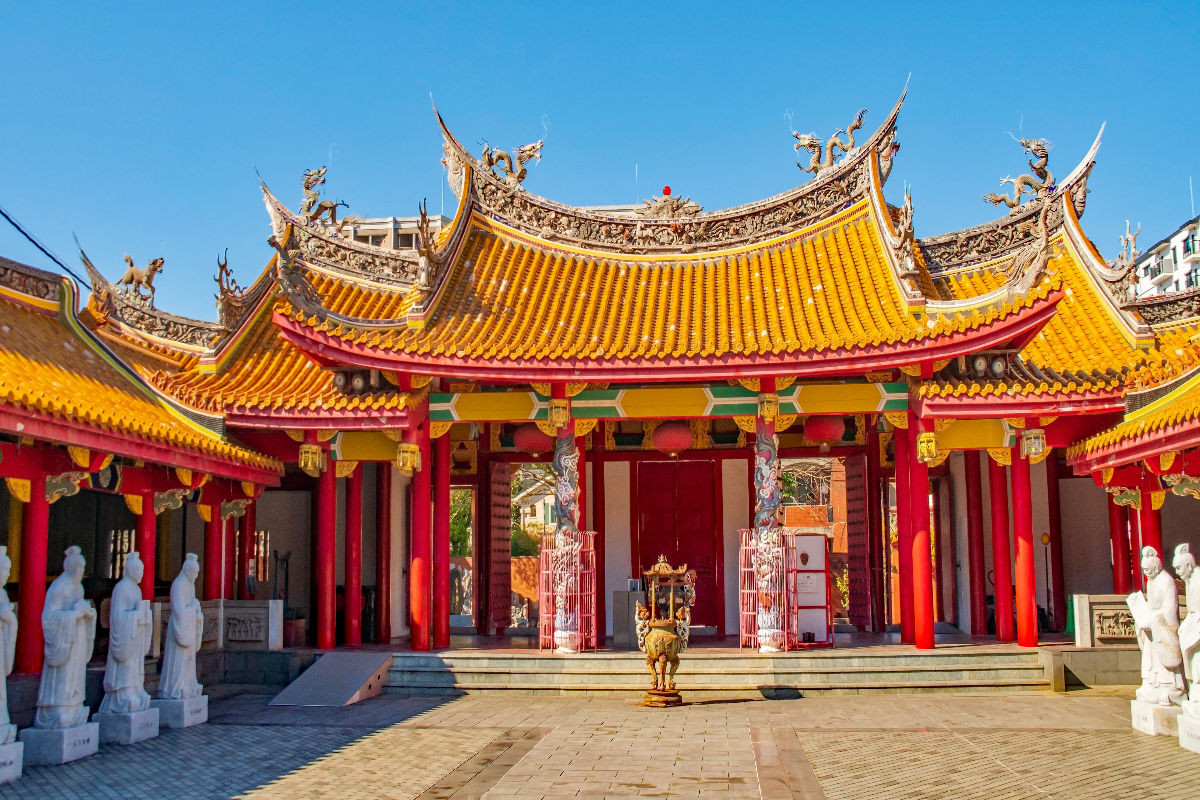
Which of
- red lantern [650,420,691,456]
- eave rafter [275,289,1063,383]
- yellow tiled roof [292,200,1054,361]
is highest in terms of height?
yellow tiled roof [292,200,1054,361]

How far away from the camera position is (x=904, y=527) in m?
14.4

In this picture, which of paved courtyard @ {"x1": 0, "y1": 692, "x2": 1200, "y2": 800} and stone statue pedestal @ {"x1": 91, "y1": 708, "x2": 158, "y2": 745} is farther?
stone statue pedestal @ {"x1": 91, "y1": 708, "x2": 158, "y2": 745}

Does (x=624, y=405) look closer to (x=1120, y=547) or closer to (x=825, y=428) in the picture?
(x=825, y=428)

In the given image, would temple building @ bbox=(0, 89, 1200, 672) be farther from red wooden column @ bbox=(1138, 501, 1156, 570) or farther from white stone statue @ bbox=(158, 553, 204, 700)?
white stone statue @ bbox=(158, 553, 204, 700)

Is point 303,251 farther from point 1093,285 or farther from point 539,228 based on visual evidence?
point 1093,285

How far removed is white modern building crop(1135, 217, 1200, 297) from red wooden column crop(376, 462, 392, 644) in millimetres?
48684

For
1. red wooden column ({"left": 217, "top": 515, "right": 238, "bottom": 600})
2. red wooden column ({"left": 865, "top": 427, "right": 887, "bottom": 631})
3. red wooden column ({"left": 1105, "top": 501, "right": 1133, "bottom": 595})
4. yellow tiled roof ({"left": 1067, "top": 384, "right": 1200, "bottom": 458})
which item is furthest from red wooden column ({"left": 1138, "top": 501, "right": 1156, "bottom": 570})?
red wooden column ({"left": 217, "top": 515, "right": 238, "bottom": 600})

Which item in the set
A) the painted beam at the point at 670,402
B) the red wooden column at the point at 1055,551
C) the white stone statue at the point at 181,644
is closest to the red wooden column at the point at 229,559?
the painted beam at the point at 670,402

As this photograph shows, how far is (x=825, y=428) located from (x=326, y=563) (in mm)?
7065

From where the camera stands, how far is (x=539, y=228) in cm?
1806

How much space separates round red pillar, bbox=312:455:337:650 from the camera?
14594 millimetres

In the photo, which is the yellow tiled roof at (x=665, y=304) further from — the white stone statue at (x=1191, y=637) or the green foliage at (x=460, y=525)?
the green foliage at (x=460, y=525)

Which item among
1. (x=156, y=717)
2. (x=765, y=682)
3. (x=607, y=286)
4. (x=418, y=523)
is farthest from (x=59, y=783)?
(x=607, y=286)

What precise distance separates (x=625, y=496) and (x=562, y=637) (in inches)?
172
